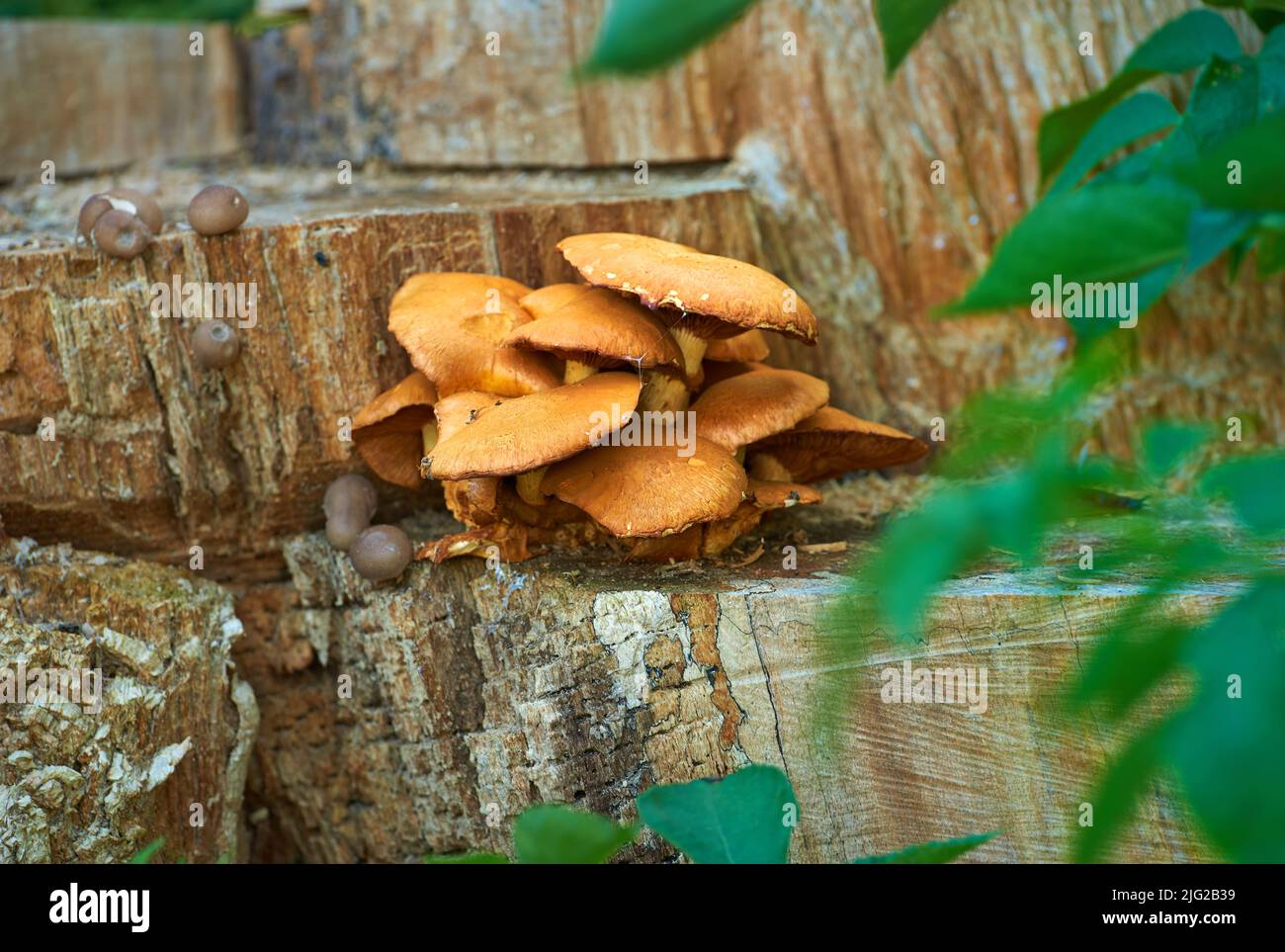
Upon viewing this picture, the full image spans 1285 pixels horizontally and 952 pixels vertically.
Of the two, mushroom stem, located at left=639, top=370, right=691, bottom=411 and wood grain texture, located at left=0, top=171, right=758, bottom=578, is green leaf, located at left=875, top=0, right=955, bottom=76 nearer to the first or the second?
mushroom stem, located at left=639, top=370, right=691, bottom=411

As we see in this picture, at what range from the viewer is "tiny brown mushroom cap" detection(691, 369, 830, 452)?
2.29 meters

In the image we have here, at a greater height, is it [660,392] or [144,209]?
[144,209]

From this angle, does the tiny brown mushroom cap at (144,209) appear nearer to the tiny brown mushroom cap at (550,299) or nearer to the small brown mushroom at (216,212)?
Result: the small brown mushroom at (216,212)

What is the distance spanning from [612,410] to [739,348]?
556mm

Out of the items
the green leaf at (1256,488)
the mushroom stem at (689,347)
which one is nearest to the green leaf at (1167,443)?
the green leaf at (1256,488)

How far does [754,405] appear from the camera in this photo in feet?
7.66

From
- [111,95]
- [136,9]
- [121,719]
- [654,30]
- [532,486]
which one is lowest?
[121,719]

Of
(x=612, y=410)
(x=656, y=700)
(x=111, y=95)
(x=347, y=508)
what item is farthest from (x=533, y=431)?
(x=111, y=95)

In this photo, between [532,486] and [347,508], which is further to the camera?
[347,508]

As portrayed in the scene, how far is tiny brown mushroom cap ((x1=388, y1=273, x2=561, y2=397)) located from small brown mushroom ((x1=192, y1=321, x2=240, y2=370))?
351mm

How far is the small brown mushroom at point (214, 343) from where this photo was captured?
8.15 ft

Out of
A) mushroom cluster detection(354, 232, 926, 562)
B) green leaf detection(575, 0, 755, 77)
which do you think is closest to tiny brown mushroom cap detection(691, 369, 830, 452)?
mushroom cluster detection(354, 232, 926, 562)

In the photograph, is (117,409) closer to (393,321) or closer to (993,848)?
(393,321)

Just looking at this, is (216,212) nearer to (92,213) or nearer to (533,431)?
(92,213)
